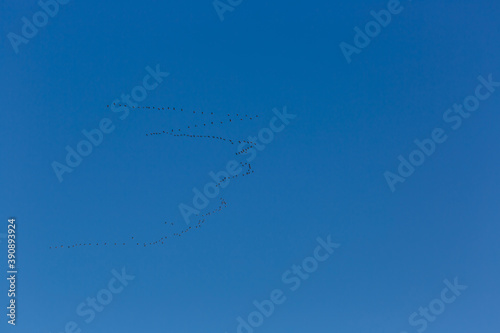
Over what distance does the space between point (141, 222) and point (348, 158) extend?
1101 millimetres

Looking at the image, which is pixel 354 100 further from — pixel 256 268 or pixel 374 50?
pixel 256 268

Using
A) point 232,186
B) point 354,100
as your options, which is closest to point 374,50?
point 354,100
